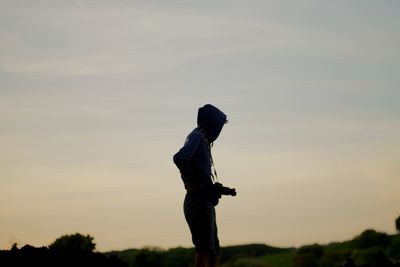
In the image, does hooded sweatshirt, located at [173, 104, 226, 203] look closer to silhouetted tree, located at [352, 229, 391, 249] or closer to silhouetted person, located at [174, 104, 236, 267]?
silhouetted person, located at [174, 104, 236, 267]

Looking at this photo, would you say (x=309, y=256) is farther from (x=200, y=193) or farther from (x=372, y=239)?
(x=200, y=193)

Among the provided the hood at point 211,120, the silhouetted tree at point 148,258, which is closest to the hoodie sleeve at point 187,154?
the hood at point 211,120

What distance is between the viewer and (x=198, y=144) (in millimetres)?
10562

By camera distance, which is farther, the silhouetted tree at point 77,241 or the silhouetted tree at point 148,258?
the silhouetted tree at point 148,258

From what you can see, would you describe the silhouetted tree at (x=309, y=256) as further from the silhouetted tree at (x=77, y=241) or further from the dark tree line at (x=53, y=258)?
the dark tree line at (x=53, y=258)

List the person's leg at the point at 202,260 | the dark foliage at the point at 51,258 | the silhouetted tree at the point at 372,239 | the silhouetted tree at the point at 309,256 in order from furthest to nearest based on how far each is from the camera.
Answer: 1. the silhouetted tree at the point at 309,256
2. the silhouetted tree at the point at 372,239
3. the dark foliage at the point at 51,258
4. the person's leg at the point at 202,260

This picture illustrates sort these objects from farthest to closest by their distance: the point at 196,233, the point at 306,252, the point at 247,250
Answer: the point at 247,250
the point at 306,252
the point at 196,233

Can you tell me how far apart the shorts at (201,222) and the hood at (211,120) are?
94 cm

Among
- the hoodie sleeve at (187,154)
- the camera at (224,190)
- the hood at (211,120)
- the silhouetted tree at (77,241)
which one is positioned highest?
the silhouetted tree at (77,241)

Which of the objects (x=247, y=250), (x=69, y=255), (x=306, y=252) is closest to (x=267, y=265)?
(x=306, y=252)

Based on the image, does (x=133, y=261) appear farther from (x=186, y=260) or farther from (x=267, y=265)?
(x=267, y=265)

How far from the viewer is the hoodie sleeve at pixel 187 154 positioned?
10406 millimetres

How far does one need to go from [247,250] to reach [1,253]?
59.9 meters

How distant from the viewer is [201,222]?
34.5 ft
